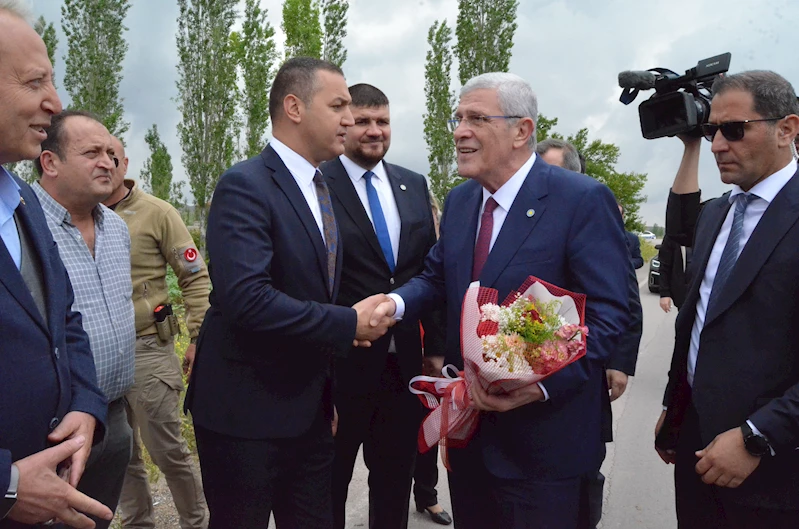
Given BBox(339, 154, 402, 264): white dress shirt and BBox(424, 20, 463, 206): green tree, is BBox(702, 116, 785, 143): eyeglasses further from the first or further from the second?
BBox(424, 20, 463, 206): green tree

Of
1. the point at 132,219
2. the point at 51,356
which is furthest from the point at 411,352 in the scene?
the point at 51,356

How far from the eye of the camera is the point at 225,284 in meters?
2.57

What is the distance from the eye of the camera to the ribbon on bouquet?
2.64 meters

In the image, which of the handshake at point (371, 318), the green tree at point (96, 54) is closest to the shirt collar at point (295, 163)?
the handshake at point (371, 318)

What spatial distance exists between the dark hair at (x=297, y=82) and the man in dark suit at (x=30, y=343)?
110 cm

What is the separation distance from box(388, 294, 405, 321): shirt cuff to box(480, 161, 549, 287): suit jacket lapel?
0.50 meters

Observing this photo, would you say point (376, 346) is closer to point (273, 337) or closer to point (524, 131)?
point (273, 337)

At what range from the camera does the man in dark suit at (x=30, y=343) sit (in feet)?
5.87

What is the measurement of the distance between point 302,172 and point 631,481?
3649 mm

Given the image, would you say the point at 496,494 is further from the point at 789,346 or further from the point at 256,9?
the point at 256,9

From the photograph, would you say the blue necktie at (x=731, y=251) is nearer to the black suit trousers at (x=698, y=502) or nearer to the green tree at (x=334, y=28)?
the black suit trousers at (x=698, y=502)

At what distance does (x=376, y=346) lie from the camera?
357cm

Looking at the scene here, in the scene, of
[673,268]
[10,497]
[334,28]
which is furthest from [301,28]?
[10,497]

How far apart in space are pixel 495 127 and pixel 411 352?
1397 millimetres
